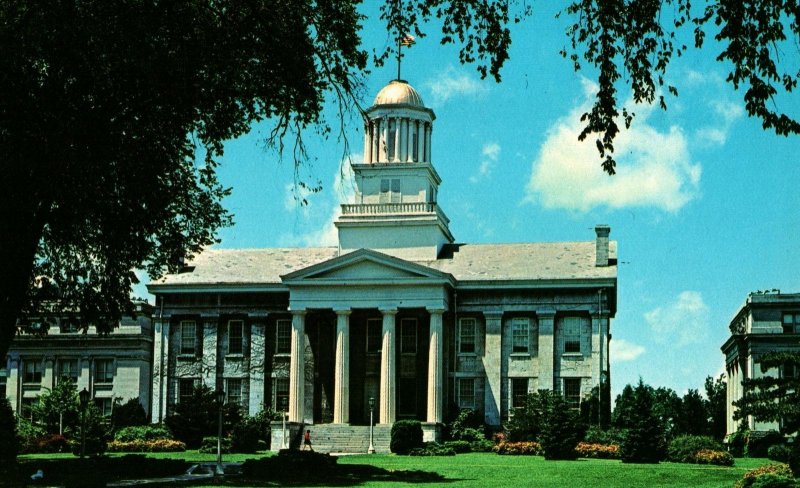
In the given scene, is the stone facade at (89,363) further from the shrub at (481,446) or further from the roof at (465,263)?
the shrub at (481,446)

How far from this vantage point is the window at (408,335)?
65.5m

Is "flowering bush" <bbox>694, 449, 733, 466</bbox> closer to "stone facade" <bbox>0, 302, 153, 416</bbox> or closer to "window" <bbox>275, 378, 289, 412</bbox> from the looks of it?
"window" <bbox>275, 378, 289, 412</bbox>

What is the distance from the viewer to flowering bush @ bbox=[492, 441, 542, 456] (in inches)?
2100

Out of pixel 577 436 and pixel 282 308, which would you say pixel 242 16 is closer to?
pixel 577 436

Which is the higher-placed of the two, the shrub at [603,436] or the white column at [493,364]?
the white column at [493,364]

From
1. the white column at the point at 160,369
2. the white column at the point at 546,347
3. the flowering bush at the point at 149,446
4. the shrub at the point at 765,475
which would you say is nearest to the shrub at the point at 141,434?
the flowering bush at the point at 149,446

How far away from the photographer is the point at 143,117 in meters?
27.8

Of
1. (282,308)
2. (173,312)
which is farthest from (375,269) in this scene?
(173,312)

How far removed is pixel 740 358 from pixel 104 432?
43.4 meters

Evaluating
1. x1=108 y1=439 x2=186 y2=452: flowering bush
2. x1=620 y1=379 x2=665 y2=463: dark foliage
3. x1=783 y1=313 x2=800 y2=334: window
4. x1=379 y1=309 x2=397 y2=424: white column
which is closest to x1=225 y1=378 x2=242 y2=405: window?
x1=108 y1=439 x2=186 y2=452: flowering bush

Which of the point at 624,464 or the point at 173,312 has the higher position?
the point at 173,312

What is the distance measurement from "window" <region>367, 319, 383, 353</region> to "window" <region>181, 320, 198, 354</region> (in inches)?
416

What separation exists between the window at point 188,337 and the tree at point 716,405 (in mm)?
53670

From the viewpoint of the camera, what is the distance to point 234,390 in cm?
6788
